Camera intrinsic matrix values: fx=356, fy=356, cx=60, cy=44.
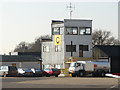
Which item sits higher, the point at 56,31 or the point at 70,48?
the point at 56,31

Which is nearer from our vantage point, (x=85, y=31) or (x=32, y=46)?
(x=85, y=31)

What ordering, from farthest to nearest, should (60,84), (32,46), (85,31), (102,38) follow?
(32,46)
(102,38)
(85,31)
(60,84)

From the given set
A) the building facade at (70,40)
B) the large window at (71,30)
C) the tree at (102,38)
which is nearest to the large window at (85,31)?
the building facade at (70,40)

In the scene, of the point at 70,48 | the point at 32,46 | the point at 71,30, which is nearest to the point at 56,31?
the point at 71,30

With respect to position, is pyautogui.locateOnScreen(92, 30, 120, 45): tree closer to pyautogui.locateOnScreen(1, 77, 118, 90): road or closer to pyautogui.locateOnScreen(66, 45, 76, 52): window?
pyautogui.locateOnScreen(66, 45, 76, 52): window

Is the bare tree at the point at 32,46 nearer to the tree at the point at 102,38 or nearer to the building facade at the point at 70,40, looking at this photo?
the tree at the point at 102,38

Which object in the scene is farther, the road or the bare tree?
the bare tree

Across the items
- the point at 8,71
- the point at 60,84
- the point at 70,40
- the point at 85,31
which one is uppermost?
the point at 85,31

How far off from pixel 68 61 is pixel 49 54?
6.08 metres

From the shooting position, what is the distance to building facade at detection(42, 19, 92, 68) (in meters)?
63.6

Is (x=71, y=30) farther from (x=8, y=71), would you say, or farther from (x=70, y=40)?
(x=8, y=71)

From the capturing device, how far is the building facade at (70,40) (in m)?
63.6

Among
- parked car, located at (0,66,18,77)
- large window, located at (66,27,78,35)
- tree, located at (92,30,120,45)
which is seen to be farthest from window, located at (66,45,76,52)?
tree, located at (92,30,120,45)

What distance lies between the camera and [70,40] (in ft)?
210
